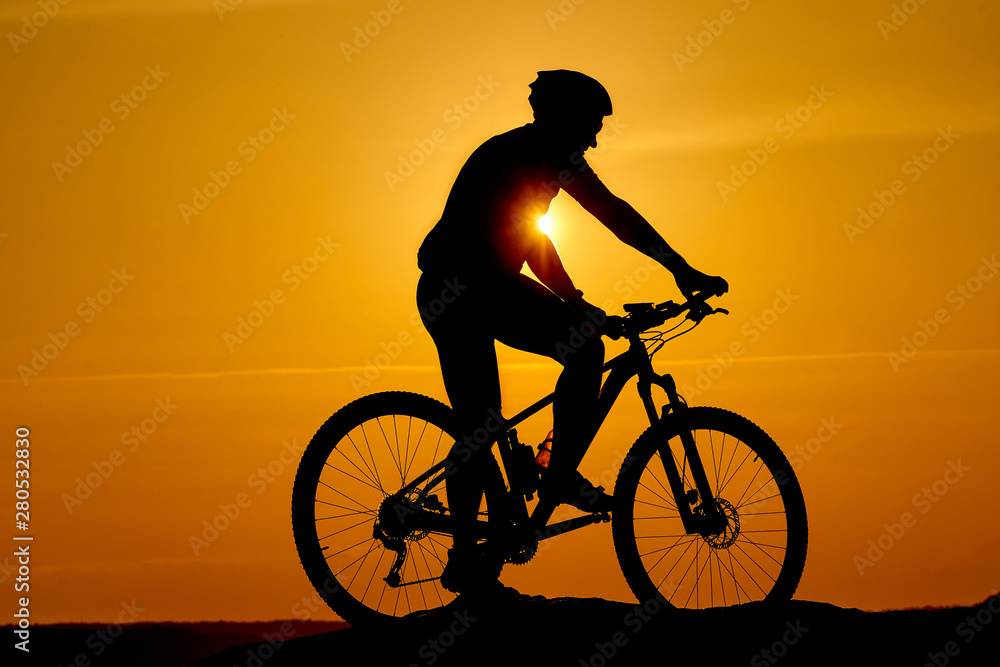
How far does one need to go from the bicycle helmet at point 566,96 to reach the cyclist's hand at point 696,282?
0.89m

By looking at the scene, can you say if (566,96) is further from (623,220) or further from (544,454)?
(544,454)

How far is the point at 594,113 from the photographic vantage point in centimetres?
425

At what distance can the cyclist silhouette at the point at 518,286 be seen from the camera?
414cm

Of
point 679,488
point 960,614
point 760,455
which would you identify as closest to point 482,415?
point 679,488

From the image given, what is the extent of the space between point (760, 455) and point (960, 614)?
1349mm

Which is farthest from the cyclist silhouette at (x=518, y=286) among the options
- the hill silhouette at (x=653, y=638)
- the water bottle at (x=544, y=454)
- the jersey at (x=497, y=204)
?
the hill silhouette at (x=653, y=638)

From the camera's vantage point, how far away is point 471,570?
4367 mm

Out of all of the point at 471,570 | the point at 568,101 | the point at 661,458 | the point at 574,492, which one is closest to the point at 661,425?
the point at 661,458

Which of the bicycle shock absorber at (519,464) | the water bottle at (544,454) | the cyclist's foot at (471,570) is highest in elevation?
the water bottle at (544,454)

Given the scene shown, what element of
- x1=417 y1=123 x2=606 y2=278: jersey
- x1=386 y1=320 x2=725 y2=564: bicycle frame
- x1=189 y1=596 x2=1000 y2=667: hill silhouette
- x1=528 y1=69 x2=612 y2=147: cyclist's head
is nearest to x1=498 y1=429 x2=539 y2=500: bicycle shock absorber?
x1=386 y1=320 x2=725 y2=564: bicycle frame

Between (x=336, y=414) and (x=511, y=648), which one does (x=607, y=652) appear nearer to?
→ (x=511, y=648)

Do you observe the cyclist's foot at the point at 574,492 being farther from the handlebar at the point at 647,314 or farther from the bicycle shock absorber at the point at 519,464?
the handlebar at the point at 647,314

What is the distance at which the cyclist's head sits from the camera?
4.20m

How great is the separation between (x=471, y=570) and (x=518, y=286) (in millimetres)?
1418
